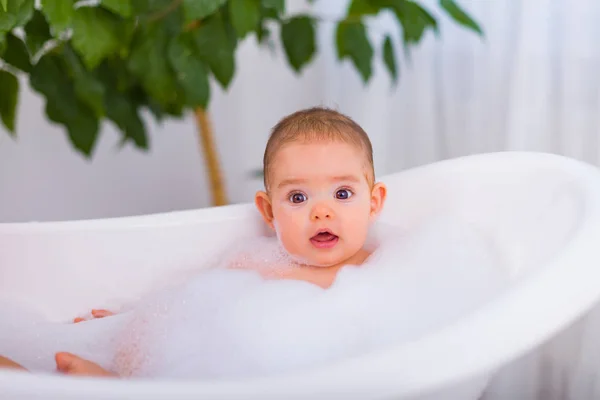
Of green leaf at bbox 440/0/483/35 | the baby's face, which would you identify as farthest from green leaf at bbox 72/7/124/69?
green leaf at bbox 440/0/483/35

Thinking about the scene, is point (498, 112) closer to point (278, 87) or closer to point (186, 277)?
point (186, 277)

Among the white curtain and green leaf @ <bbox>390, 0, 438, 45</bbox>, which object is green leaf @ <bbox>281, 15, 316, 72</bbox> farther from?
the white curtain

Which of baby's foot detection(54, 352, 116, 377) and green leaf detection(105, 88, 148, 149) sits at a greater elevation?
green leaf detection(105, 88, 148, 149)

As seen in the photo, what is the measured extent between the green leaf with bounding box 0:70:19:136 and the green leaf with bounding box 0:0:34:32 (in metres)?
0.23

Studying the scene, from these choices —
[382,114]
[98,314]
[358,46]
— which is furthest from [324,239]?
[382,114]

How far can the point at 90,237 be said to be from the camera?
117 centimetres

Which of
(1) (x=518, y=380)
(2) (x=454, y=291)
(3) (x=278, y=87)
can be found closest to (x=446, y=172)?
(2) (x=454, y=291)

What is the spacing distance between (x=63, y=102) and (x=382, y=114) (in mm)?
728

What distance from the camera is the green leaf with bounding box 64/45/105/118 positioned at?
130cm

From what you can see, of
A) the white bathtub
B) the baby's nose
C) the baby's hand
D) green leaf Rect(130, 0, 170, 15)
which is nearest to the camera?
the white bathtub

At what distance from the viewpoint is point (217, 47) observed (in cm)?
131

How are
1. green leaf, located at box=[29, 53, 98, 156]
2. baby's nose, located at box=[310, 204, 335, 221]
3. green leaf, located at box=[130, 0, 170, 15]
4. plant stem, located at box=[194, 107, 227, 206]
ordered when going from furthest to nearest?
plant stem, located at box=[194, 107, 227, 206] → green leaf, located at box=[29, 53, 98, 156] → green leaf, located at box=[130, 0, 170, 15] → baby's nose, located at box=[310, 204, 335, 221]

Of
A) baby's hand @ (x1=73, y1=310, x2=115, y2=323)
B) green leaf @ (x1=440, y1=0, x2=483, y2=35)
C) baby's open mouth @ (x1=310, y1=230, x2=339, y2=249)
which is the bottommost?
baby's hand @ (x1=73, y1=310, x2=115, y2=323)

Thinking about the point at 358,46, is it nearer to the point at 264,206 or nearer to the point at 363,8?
the point at 363,8
